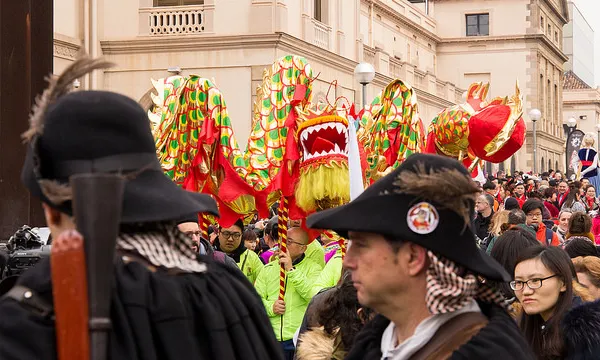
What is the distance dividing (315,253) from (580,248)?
2.23 m

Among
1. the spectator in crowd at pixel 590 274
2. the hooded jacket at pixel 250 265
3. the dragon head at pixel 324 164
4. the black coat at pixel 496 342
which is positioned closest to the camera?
the black coat at pixel 496 342

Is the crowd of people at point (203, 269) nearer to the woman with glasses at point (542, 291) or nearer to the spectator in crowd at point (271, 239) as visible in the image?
the woman with glasses at point (542, 291)

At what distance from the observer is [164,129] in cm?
860

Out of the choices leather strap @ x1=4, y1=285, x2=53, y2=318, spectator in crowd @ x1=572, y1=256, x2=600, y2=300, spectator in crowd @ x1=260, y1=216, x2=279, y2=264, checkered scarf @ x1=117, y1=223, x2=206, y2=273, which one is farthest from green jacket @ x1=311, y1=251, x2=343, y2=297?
leather strap @ x1=4, y1=285, x2=53, y2=318

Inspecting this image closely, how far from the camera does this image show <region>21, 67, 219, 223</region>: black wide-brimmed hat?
2.50 metres

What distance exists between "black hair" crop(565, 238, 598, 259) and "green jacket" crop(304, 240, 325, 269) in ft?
6.93

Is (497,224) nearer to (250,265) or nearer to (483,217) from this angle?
(483,217)

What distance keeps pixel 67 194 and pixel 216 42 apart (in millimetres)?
23397

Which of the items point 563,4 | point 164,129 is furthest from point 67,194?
point 563,4

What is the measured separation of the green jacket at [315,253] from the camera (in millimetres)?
8570

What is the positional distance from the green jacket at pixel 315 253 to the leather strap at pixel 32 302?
619 cm

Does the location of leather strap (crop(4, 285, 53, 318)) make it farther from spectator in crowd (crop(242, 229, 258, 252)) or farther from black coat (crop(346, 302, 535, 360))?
spectator in crowd (crop(242, 229, 258, 252))

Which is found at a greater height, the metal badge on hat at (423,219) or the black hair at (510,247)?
the metal badge on hat at (423,219)

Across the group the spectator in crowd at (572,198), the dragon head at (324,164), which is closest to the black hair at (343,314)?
the dragon head at (324,164)
